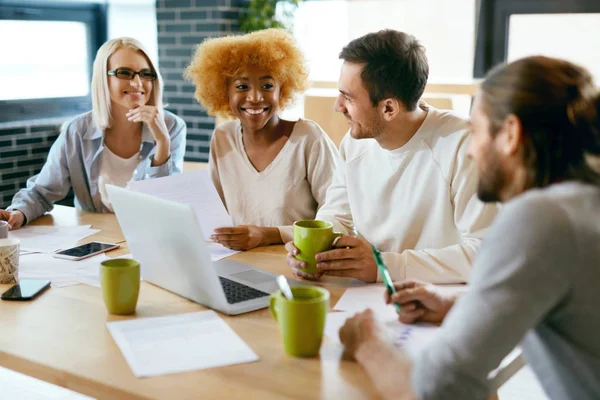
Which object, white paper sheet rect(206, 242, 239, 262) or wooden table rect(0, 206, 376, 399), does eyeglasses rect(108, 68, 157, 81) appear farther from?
wooden table rect(0, 206, 376, 399)

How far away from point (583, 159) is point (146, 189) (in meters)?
1.17

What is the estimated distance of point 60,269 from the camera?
5.30 feet

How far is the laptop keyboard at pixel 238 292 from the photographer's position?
1363 mm

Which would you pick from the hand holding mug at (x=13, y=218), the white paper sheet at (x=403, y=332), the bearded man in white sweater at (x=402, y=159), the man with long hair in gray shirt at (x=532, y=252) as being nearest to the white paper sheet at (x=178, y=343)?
the white paper sheet at (x=403, y=332)

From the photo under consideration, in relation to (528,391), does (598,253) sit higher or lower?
higher

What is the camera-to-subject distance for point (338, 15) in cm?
421

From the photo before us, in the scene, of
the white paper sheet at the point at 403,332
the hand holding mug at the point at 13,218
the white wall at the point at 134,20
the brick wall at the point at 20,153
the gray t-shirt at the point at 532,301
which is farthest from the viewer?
the white wall at the point at 134,20

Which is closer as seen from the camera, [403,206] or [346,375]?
[346,375]

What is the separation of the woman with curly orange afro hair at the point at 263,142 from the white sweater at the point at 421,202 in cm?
31

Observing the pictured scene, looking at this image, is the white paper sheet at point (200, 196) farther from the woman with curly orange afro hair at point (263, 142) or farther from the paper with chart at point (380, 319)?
the paper with chart at point (380, 319)

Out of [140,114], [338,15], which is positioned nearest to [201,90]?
[140,114]

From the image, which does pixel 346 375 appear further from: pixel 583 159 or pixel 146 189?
pixel 146 189

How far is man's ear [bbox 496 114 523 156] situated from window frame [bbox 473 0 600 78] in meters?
2.94

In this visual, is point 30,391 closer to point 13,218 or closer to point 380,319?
point 13,218
